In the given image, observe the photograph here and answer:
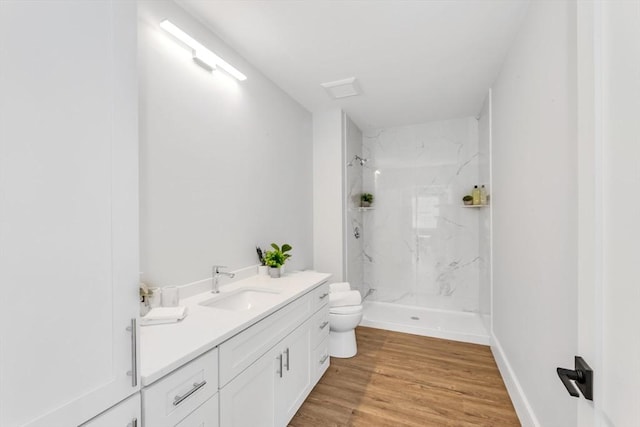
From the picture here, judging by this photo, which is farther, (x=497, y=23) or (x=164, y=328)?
(x=497, y=23)

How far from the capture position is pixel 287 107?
2748 millimetres

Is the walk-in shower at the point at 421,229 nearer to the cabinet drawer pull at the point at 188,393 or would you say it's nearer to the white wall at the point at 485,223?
the white wall at the point at 485,223

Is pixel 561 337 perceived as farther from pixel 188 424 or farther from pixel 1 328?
pixel 1 328

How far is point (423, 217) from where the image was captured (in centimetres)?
377

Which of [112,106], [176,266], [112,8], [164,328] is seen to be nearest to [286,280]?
[176,266]

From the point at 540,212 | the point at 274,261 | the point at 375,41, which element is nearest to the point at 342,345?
the point at 274,261

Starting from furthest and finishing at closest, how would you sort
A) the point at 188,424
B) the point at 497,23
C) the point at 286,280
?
the point at 286,280, the point at 497,23, the point at 188,424

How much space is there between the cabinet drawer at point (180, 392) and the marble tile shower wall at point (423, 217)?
10.4ft

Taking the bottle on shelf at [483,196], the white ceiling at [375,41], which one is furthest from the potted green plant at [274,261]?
the bottle on shelf at [483,196]

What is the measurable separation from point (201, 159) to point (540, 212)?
1943mm

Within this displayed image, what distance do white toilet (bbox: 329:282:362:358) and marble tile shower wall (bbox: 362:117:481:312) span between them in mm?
1481

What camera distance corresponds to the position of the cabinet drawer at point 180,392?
2.81ft

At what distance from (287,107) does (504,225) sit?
2.19 meters

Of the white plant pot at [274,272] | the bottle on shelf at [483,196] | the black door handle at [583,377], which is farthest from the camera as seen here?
the bottle on shelf at [483,196]
